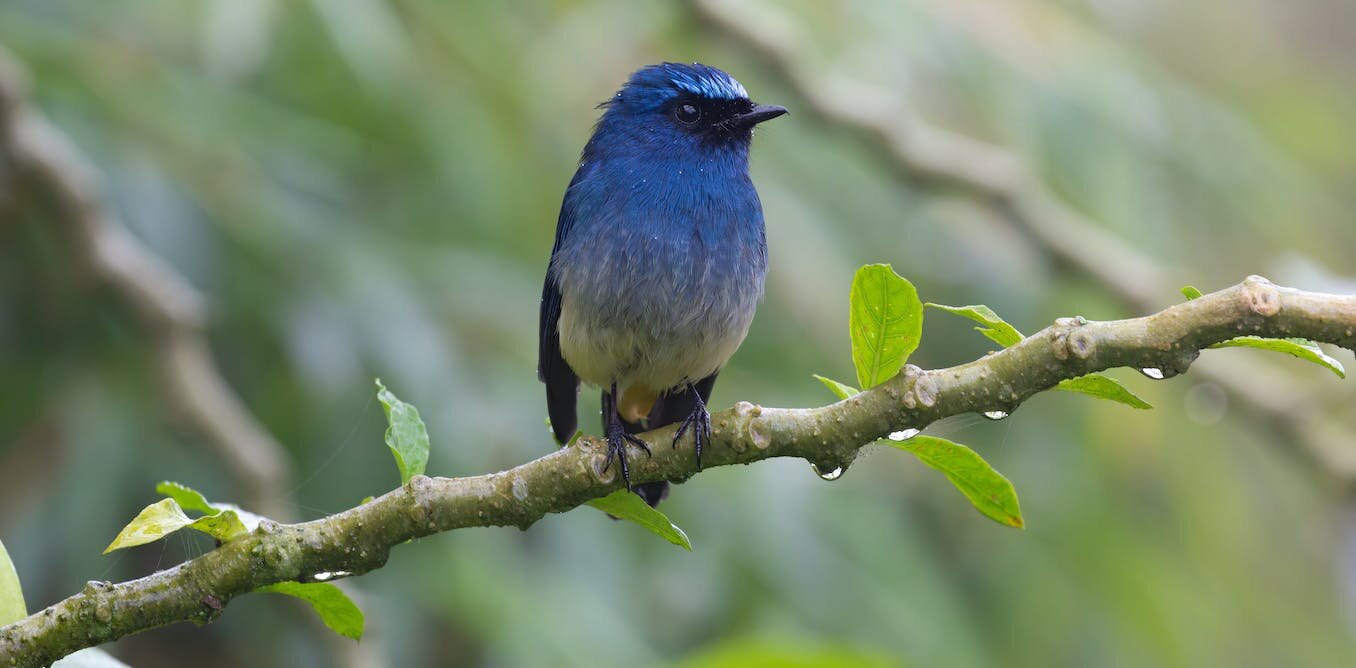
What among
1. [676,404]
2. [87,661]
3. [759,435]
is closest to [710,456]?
[759,435]

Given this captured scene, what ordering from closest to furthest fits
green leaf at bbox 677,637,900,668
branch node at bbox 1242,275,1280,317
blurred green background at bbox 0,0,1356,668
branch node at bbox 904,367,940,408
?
branch node at bbox 1242,275,1280,317 < branch node at bbox 904,367,940,408 < green leaf at bbox 677,637,900,668 < blurred green background at bbox 0,0,1356,668

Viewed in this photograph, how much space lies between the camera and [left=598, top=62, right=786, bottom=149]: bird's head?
10.1 feet

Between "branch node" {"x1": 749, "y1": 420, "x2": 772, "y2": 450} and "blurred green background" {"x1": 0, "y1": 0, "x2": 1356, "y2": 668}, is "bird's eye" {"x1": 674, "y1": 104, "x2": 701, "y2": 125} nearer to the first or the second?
"blurred green background" {"x1": 0, "y1": 0, "x2": 1356, "y2": 668}

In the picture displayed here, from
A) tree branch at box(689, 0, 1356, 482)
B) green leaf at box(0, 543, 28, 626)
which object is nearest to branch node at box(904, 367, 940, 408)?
green leaf at box(0, 543, 28, 626)

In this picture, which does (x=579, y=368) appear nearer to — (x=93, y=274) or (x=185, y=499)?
(x=185, y=499)

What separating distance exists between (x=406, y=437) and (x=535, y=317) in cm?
308

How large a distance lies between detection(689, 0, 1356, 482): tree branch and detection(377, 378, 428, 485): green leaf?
299 centimetres

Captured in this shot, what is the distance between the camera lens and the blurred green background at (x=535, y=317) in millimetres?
4236

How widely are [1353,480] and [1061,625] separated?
1466 mm

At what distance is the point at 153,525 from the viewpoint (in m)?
1.53

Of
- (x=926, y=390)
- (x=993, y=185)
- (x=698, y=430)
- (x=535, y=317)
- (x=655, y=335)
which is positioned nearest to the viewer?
(x=926, y=390)

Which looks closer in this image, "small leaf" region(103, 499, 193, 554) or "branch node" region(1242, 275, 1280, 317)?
"branch node" region(1242, 275, 1280, 317)

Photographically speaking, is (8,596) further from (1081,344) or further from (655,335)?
(655,335)

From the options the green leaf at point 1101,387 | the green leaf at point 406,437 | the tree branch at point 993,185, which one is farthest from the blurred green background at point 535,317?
the green leaf at point 1101,387
